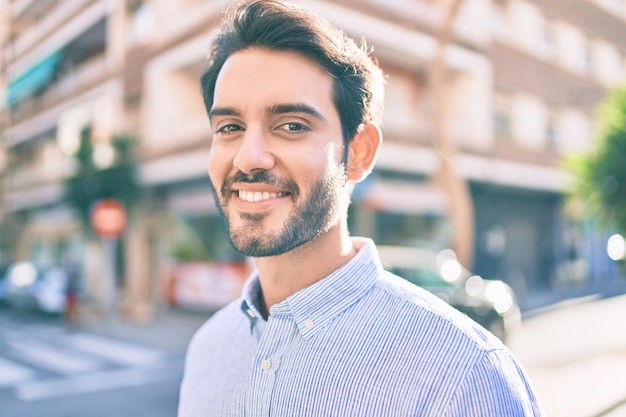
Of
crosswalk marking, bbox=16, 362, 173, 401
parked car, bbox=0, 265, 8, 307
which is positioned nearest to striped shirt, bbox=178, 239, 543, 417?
crosswalk marking, bbox=16, 362, 173, 401

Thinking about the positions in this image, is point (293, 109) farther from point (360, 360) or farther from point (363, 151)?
point (360, 360)

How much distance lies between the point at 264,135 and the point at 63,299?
12153mm

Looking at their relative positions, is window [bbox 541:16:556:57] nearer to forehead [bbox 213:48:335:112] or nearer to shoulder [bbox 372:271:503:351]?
forehead [bbox 213:48:335:112]

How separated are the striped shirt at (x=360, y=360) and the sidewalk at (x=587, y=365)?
42 centimetres

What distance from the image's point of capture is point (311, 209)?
3.93ft

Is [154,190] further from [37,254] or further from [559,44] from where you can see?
[559,44]

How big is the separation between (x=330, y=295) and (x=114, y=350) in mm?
8407

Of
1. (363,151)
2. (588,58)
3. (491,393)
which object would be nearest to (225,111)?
(363,151)

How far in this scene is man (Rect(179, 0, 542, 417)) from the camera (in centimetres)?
99

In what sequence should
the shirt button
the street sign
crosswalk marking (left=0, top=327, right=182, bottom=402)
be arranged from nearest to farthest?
the shirt button → crosswalk marking (left=0, top=327, right=182, bottom=402) → the street sign

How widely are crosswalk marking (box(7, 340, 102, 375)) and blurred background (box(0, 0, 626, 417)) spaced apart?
2.9 inches

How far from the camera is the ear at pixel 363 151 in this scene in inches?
53.0

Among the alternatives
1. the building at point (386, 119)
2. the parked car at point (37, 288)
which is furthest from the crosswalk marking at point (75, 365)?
the building at point (386, 119)

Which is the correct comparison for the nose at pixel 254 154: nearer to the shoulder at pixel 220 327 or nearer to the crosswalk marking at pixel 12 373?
the shoulder at pixel 220 327
